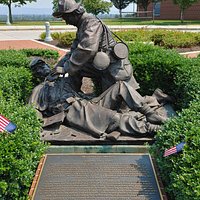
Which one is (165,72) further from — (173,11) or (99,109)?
(173,11)

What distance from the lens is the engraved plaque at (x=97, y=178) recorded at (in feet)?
11.2

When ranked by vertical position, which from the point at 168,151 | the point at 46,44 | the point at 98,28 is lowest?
the point at 46,44

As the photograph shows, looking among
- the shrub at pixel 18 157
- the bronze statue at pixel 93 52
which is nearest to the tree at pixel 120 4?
the bronze statue at pixel 93 52

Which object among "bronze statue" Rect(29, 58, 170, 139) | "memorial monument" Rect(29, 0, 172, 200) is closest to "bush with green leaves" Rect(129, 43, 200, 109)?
"memorial monument" Rect(29, 0, 172, 200)

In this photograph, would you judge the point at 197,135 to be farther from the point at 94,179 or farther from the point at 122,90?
the point at 122,90

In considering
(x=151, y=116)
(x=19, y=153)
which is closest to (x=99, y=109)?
(x=151, y=116)

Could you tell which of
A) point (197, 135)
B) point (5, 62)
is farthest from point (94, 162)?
point (5, 62)

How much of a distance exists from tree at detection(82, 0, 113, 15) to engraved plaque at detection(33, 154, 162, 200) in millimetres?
36665

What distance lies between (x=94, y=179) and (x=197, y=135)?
4.01ft

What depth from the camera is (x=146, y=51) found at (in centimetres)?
764

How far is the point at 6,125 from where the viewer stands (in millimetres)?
3371

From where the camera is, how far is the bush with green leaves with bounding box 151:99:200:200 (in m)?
2.91

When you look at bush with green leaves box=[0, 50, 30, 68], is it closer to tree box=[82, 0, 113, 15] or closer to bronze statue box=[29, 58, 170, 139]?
bronze statue box=[29, 58, 170, 139]

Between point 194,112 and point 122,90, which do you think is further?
point 122,90
